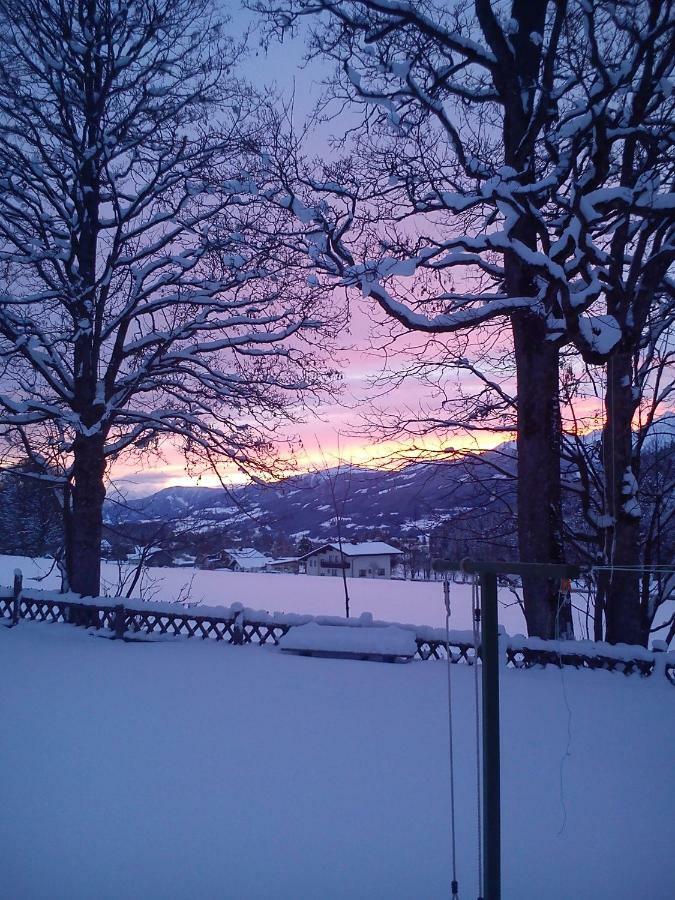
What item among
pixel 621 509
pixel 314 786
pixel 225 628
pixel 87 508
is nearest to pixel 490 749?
pixel 314 786

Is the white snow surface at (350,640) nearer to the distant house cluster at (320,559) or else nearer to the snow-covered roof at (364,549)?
the distant house cluster at (320,559)

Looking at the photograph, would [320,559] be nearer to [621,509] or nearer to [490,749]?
[621,509]

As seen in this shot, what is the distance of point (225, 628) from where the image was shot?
10391mm

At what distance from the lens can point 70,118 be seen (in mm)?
11938

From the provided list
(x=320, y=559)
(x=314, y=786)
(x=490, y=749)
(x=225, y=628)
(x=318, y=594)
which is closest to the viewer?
(x=490, y=749)

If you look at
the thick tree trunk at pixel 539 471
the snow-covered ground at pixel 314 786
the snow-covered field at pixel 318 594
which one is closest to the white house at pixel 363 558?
the snow-covered field at pixel 318 594

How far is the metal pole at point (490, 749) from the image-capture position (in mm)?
2742

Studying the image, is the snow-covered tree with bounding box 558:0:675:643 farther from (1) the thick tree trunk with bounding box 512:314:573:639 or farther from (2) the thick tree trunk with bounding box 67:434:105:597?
(2) the thick tree trunk with bounding box 67:434:105:597

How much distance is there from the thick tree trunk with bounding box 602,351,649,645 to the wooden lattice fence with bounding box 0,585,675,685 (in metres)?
0.87

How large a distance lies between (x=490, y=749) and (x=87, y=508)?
10.9m

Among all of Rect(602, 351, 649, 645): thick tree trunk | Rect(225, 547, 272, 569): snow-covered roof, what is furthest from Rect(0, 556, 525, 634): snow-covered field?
Rect(602, 351, 649, 645): thick tree trunk

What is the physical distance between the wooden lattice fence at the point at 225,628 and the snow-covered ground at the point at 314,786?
0.33 m

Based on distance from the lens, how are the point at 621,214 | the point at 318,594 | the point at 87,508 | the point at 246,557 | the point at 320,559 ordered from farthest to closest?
the point at 320,559 → the point at 318,594 → the point at 246,557 → the point at 87,508 → the point at 621,214

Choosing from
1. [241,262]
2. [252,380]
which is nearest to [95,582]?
[252,380]
